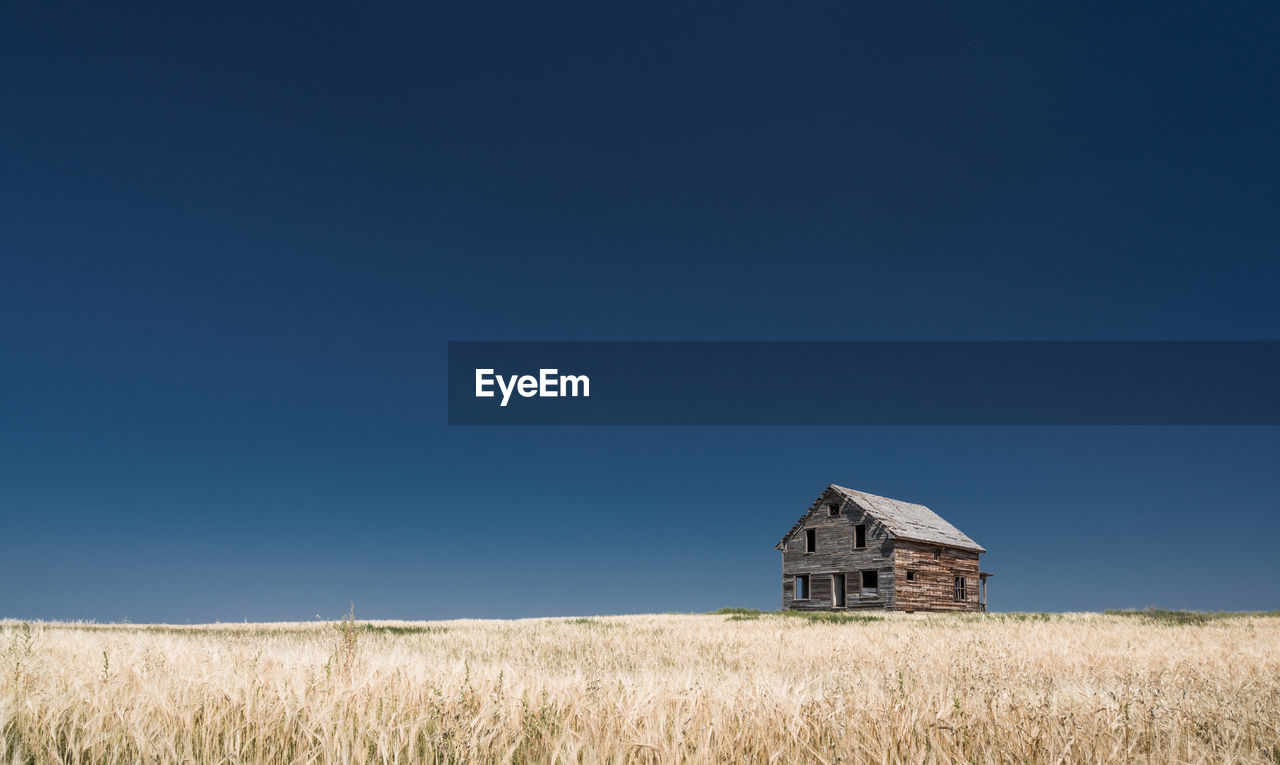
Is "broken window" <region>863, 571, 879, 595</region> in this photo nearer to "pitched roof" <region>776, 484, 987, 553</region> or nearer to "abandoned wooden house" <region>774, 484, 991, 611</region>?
"abandoned wooden house" <region>774, 484, 991, 611</region>

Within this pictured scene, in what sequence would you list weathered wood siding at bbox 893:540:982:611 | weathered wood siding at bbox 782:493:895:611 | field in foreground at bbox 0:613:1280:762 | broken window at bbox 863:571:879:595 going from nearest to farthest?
field in foreground at bbox 0:613:1280:762 < weathered wood siding at bbox 893:540:982:611 < weathered wood siding at bbox 782:493:895:611 < broken window at bbox 863:571:879:595

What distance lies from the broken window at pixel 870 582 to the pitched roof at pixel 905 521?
9.61ft

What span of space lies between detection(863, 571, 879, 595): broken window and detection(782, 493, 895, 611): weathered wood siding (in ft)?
0.73

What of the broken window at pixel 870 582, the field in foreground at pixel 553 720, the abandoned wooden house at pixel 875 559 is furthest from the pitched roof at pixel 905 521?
the field in foreground at pixel 553 720

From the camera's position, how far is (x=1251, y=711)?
5.32 m

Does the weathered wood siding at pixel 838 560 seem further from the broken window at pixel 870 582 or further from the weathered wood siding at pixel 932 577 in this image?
the weathered wood siding at pixel 932 577

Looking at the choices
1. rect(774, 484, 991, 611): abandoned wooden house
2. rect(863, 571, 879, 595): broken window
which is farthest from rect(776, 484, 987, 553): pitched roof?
rect(863, 571, 879, 595): broken window

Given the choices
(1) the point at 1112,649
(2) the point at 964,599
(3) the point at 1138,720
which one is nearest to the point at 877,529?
(2) the point at 964,599

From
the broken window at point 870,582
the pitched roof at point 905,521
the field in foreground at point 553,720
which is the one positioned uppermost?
the pitched roof at point 905,521

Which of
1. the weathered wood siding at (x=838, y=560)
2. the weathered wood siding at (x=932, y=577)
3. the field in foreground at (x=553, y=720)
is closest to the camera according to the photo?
the field in foreground at (x=553, y=720)

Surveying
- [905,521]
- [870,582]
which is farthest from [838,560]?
[905,521]

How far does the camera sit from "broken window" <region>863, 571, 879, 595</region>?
41.2 metres

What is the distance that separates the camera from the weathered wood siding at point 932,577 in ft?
133

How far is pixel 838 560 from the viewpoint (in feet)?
143
